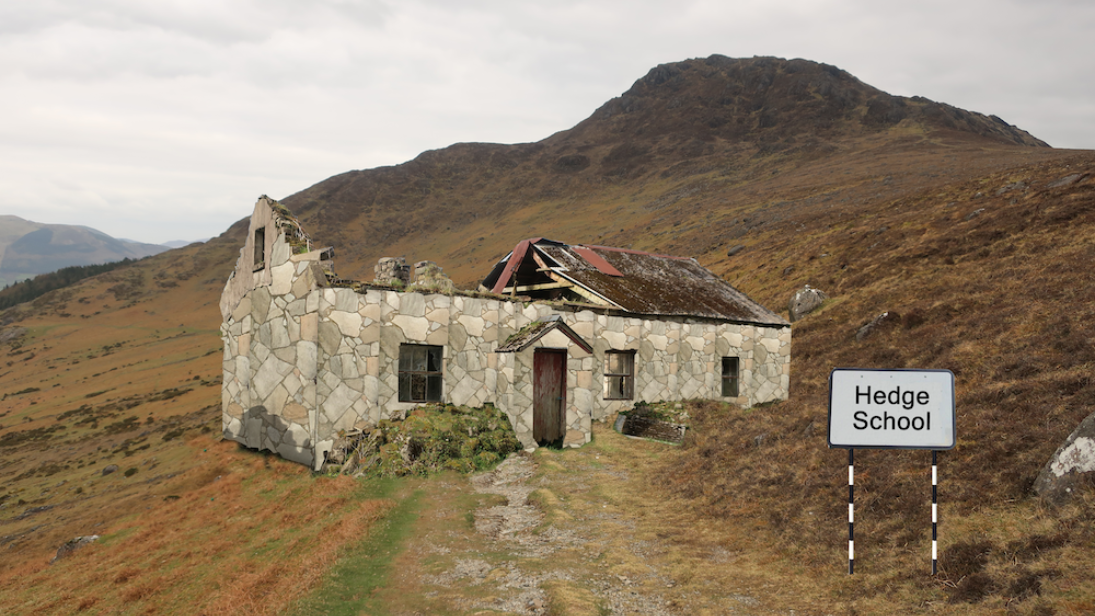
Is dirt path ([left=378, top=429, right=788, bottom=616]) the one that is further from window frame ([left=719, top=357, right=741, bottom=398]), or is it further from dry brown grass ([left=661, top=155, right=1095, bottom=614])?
window frame ([left=719, top=357, right=741, bottom=398])

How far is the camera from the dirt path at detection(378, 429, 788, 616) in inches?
295

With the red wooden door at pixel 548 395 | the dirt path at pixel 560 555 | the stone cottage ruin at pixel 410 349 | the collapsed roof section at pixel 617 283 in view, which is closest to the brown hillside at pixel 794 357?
the dirt path at pixel 560 555

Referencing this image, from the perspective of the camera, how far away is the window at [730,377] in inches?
872

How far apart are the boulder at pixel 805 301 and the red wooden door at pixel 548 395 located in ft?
65.6

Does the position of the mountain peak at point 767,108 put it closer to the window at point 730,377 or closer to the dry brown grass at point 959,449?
the dry brown grass at point 959,449

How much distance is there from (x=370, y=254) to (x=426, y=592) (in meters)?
95.9

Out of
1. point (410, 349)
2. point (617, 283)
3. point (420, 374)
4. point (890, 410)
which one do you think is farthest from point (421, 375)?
point (890, 410)

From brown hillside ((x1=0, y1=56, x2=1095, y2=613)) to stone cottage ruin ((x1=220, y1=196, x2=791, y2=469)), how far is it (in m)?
1.52

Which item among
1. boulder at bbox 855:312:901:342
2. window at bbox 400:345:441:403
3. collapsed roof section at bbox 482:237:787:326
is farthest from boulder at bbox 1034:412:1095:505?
boulder at bbox 855:312:901:342

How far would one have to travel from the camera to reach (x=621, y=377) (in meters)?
20.0

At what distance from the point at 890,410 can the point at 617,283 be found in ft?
46.8

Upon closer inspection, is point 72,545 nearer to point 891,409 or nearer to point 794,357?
point 891,409

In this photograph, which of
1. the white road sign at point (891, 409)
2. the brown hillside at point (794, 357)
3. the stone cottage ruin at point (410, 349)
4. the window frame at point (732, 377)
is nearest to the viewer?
the white road sign at point (891, 409)

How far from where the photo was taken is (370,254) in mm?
99688
